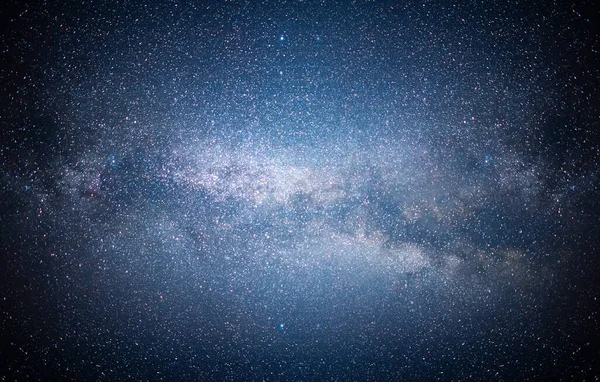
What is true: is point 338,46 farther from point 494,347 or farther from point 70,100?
point 494,347

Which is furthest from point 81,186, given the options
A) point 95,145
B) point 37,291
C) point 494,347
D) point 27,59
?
point 494,347

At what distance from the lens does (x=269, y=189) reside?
1.28m

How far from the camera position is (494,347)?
56.7 inches

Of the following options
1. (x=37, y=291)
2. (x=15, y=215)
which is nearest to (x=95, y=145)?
(x=15, y=215)

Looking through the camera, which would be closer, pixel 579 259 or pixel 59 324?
pixel 59 324

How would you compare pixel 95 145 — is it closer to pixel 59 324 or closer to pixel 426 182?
pixel 59 324

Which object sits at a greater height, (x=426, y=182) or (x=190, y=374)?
(x=426, y=182)

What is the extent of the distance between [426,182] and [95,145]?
169 centimetres

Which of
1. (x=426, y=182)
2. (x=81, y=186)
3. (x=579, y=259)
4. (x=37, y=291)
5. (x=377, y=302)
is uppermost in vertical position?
(x=81, y=186)

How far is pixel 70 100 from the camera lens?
4.25 ft

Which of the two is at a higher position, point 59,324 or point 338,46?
point 338,46

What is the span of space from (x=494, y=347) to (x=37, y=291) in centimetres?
249

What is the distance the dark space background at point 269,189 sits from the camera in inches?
50.9

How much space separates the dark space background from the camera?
1293 mm
